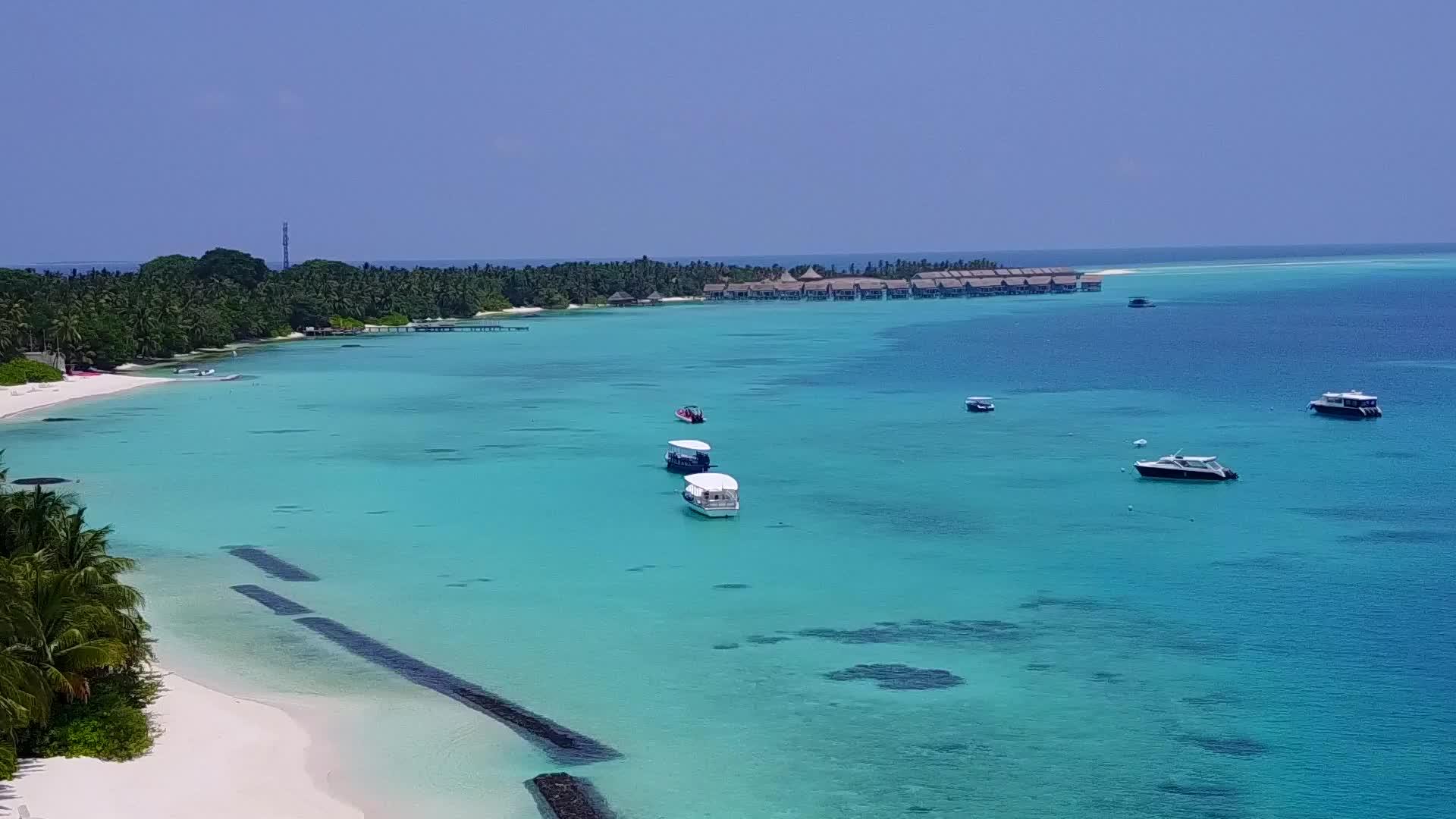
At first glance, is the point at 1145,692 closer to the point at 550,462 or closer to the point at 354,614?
the point at 354,614

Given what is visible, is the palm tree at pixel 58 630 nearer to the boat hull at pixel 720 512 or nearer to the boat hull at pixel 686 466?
the boat hull at pixel 720 512

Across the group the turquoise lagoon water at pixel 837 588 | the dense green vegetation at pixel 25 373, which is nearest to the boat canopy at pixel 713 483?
the turquoise lagoon water at pixel 837 588

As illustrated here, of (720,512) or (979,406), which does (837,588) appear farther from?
(979,406)

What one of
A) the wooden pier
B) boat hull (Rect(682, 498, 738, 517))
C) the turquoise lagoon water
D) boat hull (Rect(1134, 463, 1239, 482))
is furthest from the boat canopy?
the wooden pier

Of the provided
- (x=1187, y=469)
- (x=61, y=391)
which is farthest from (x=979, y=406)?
(x=61, y=391)

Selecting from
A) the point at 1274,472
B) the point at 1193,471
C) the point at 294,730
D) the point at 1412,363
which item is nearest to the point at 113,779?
the point at 294,730
